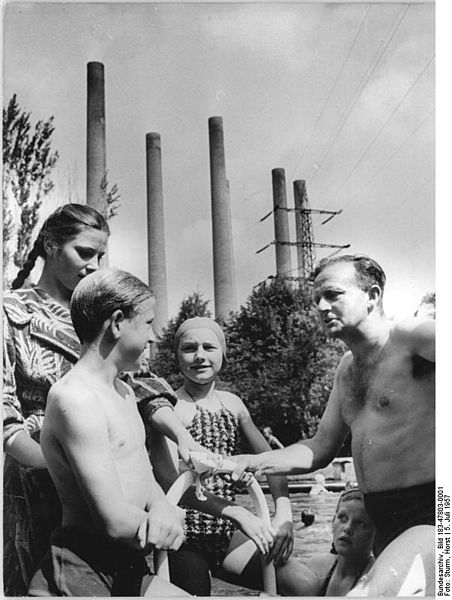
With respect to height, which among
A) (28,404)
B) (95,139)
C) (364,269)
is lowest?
(28,404)

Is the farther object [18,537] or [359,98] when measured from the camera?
[359,98]

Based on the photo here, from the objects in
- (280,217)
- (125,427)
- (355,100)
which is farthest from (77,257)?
(355,100)

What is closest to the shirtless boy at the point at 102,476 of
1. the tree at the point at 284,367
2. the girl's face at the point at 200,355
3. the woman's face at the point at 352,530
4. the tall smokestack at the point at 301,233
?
the girl's face at the point at 200,355

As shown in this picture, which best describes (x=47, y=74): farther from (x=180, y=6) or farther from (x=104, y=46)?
(x=180, y=6)

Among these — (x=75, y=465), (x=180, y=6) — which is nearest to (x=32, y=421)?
(x=75, y=465)

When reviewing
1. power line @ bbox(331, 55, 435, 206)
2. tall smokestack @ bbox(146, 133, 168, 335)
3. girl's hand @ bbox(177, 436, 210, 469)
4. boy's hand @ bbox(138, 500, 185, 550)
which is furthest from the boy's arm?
power line @ bbox(331, 55, 435, 206)

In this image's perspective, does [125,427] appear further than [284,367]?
No

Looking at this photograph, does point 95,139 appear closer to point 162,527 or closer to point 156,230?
point 156,230
